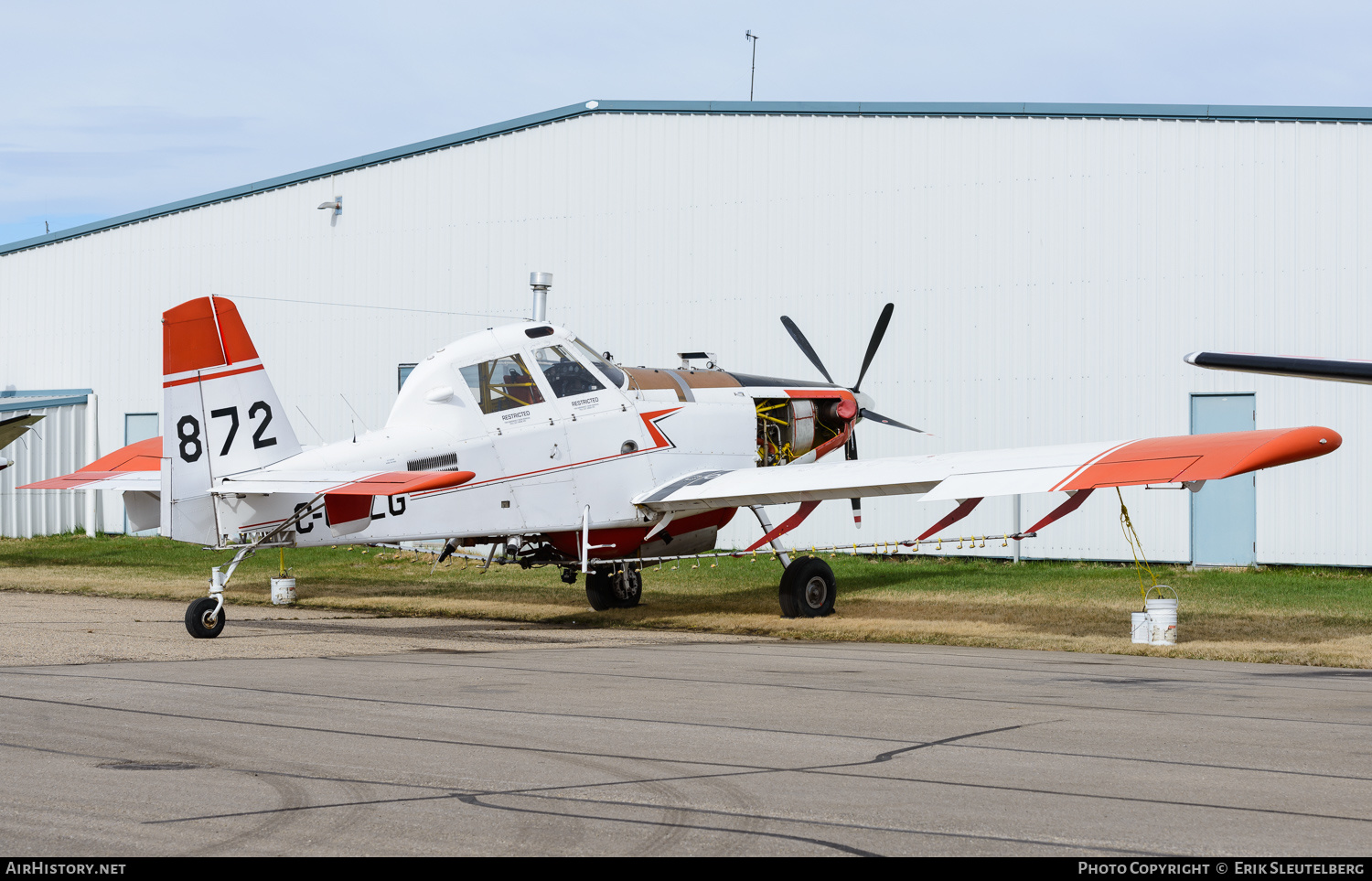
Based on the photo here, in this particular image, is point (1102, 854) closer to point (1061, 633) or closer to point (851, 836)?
point (851, 836)

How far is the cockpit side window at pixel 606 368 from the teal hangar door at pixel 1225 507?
372 inches

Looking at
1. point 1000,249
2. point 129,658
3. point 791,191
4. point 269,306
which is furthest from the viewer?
point 269,306

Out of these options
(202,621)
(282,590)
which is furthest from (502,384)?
(282,590)

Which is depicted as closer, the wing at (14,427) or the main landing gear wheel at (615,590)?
the main landing gear wheel at (615,590)

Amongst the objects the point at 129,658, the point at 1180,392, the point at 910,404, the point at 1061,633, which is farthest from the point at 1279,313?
the point at 129,658

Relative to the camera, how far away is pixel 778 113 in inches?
976

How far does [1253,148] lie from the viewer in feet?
68.2

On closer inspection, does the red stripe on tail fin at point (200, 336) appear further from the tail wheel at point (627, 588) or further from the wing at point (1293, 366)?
the wing at point (1293, 366)

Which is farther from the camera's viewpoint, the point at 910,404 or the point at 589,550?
the point at 910,404

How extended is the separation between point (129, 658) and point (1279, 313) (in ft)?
53.2

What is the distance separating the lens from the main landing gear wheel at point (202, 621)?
14.3 meters

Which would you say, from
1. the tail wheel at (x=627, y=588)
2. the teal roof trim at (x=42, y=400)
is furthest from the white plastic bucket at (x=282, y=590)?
the teal roof trim at (x=42, y=400)

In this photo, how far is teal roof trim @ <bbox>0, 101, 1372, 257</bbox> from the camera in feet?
67.9

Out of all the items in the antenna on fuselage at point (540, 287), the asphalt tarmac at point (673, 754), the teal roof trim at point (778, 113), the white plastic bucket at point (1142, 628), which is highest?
the teal roof trim at point (778, 113)
